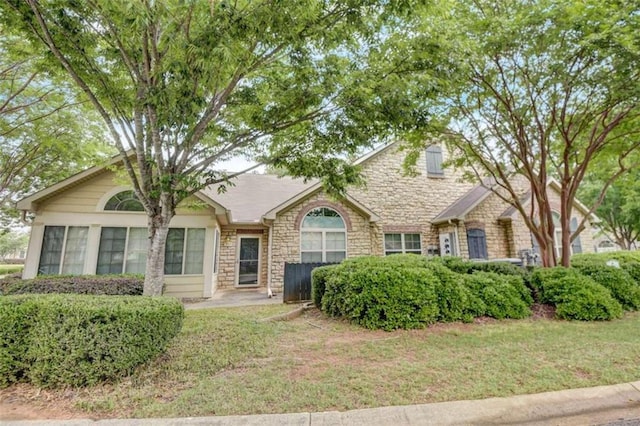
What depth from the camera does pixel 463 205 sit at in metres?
13.6

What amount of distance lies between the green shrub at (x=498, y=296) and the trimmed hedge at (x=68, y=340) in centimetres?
663

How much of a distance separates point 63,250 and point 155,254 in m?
6.86

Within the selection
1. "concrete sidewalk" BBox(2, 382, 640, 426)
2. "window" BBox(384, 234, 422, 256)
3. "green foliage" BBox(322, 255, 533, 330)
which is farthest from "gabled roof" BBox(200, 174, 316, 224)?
"concrete sidewalk" BBox(2, 382, 640, 426)

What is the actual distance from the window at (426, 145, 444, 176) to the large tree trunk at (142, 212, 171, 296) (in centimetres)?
1318

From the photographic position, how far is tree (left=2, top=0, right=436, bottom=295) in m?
4.27

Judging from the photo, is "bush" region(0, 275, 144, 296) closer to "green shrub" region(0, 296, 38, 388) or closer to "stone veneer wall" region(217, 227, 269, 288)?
"stone veneer wall" region(217, 227, 269, 288)

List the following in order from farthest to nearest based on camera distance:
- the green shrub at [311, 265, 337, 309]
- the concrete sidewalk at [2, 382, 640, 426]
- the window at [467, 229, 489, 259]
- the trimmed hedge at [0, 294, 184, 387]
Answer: the window at [467, 229, 489, 259] → the green shrub at [311, 265, 337, 309] → the trimmed hedge at [0, 294, 184, 387] → the concrete sidewalk at [2, 382, 640, 426]

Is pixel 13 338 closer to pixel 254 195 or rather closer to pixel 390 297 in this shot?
pixel 390 297

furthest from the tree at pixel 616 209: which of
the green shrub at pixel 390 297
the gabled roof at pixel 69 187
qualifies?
the gabled roof at pixel 69 187

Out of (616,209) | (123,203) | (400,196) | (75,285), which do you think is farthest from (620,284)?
(616,209)

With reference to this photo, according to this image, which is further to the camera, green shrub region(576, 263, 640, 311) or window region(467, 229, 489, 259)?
window region(467, 229, 489, 259)

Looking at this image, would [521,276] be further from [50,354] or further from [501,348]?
[50,354]

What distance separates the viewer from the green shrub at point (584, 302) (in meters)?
6.42

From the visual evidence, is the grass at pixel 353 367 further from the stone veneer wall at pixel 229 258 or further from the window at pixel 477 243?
the window at pixel 477 243
